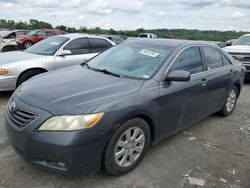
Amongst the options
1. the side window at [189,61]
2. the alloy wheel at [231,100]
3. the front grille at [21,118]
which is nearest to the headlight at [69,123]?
the front grille at [21,118]

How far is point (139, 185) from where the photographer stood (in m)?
2.91

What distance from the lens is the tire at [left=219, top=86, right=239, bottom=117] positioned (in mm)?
5148

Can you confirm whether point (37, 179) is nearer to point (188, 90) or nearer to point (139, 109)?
point (139, 109)

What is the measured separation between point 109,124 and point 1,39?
13.6 m

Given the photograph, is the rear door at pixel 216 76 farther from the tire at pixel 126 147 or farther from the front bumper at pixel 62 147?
the front bumper at pixel 62 147

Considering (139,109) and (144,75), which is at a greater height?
(144,75)

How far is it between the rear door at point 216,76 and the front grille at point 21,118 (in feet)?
9.14

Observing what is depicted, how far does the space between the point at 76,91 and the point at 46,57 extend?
3693 millimetres

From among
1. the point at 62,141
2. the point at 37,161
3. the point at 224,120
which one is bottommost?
the point at 224,120

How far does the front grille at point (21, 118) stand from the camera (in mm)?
2676

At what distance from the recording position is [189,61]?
396 cm

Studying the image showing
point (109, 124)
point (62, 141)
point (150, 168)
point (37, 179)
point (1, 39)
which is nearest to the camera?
point (62, 141)

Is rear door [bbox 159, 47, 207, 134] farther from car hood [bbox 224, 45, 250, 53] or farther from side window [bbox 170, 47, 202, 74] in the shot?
car hood [bbox 224, 45, 250, 53]

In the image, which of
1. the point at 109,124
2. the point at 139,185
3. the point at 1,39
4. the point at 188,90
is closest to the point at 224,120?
the point at 188,90
